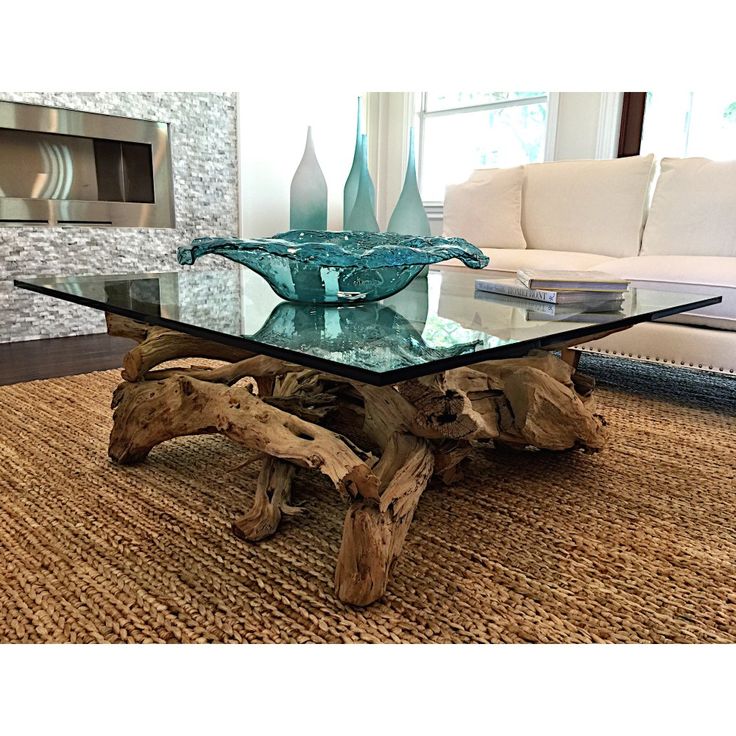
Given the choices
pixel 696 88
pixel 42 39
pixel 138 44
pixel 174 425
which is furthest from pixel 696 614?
pixel 696 88

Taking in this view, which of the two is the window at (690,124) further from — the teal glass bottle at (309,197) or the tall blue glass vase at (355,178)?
the tall blue glass vase at (355,178)

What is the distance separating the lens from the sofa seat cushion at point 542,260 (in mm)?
2545

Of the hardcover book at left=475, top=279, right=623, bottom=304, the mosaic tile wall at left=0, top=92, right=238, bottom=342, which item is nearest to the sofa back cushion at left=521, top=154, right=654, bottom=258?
the hardcover book at left=475, top=279, right=623, bottom=304

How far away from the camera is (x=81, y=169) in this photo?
3232 mm

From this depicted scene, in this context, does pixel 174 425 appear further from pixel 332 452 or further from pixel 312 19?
pixel 312 19

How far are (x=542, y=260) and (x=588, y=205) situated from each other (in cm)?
49

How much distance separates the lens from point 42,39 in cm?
187

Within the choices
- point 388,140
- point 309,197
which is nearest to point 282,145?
point 309,197

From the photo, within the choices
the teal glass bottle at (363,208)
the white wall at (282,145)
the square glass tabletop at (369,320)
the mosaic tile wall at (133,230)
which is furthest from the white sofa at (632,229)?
the mosaic tile wall at (133,230)

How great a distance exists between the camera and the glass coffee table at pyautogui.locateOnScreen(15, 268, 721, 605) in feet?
2.99

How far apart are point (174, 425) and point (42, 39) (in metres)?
1.32

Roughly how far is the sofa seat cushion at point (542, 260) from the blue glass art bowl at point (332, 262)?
1.27 metres

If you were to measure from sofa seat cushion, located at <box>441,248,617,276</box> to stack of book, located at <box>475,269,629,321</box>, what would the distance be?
1.04 meters

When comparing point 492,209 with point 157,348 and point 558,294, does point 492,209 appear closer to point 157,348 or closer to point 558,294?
point 558,294
